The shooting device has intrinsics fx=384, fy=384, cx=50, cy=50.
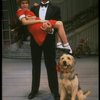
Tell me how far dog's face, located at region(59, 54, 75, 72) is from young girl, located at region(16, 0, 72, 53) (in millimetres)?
410

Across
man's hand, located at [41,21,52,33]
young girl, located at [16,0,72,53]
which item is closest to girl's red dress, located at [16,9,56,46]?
young girl, located at [16,0,72,53]

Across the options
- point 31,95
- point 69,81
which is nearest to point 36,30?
point 69,81

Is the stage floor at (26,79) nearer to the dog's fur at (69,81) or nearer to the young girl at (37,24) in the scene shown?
the dog's fur at (69,81)

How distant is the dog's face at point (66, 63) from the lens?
18.5 feet

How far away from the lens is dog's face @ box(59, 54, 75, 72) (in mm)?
5633

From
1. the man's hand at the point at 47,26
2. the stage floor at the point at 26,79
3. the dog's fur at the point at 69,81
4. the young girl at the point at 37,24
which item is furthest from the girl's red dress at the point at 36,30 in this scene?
the stage floor at the point at 26,79

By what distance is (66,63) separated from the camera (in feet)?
18.5

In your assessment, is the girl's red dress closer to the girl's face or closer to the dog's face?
the girl's face

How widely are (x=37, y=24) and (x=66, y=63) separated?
0.93 metres

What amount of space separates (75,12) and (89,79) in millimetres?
6434

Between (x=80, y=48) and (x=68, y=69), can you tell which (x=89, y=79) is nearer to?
(x=68, y=69)

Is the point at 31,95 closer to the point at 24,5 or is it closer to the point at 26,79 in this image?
the point at 24,5

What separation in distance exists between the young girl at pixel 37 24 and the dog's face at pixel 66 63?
410 millimetres

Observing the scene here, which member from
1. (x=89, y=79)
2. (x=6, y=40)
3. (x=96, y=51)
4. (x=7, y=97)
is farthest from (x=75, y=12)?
(x=7, y=97)
